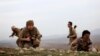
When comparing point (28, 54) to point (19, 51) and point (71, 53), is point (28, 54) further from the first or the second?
point (71, 53)

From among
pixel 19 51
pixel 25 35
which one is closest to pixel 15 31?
pixel 25 35

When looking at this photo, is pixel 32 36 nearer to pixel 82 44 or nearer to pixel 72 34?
pixel 82 44

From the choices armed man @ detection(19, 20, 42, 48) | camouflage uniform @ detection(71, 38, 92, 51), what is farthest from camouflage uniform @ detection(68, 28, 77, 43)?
camouflage uniform @ detection(71, 38, 92, 51)

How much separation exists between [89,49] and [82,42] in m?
0.56

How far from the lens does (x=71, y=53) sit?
17359 millimetres

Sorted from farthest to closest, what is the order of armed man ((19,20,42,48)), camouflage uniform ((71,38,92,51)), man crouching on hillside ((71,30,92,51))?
armed man ((19,20,42,48)) → camouflage uniform ((71,38,92,51)) → man crouching on hillside ((71,30,92,51))

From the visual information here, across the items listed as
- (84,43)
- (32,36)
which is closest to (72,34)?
(32,36)

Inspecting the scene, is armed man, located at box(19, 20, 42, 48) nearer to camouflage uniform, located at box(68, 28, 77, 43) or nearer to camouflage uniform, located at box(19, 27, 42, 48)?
camouflage uniform, located at box(19, 27, 42, 48)

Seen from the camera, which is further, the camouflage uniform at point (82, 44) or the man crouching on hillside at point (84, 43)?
the camouflage uniform at point (82, 44)

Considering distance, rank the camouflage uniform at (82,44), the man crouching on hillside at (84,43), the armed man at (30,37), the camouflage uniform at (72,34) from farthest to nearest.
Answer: the camouflage uniform at (72,34) < the armed man at (30,37) < the camouflage uniform at (82,44) < the man crouching on hillside at (84,43)

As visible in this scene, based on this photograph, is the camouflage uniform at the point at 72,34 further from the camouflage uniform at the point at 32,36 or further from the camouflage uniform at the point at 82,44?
the camouflage uniform at the point at 82,44

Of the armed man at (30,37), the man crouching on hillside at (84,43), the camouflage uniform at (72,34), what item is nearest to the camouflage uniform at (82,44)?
the man crouching on hillside at (84,43)

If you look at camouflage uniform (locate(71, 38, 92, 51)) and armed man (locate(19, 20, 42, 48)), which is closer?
camouflage uniform (locate(71, 38, 92, 51))

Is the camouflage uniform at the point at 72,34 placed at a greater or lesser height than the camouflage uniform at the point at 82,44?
greater
